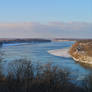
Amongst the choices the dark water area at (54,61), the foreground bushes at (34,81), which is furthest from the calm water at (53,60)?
the foreground bushes at (34,81)

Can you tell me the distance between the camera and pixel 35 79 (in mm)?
8359

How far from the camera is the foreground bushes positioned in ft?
24.7

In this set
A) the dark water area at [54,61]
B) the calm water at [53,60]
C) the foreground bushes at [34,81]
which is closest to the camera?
the foreground bushes at [34,81]

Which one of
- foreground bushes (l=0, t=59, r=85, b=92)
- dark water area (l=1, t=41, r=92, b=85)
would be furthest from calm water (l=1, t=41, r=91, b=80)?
foreground bushes (l=0, t=59, r=85, b=92)

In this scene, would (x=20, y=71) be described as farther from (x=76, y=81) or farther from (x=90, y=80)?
(x=90, y=80)

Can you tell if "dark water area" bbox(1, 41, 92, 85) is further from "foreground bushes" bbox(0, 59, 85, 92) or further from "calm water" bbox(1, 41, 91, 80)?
"foreground bushes" bbox(0, 59, 85, 92)

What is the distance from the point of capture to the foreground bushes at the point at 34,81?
7.52 m

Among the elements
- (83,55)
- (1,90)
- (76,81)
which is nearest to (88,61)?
(83,55)

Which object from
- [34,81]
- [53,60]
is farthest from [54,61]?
[34,81]

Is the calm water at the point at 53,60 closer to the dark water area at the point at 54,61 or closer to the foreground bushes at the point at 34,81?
the dark water area at the point at 54,61

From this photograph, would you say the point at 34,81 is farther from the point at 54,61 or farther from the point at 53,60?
the point at 53,60

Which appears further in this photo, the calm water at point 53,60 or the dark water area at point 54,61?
the calm water at point 53,60

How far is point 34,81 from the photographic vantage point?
316 inches

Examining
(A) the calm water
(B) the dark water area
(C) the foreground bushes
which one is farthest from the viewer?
(A) the calm water
